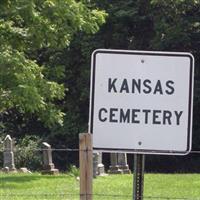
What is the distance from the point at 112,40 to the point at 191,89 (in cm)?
3474

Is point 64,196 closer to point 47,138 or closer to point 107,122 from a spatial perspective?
point 107,122

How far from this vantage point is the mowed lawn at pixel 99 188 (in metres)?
15.0

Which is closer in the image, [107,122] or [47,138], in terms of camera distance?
[107,122]

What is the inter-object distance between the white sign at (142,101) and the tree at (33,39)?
16998 millimetres

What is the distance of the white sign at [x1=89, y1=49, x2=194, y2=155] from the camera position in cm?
427

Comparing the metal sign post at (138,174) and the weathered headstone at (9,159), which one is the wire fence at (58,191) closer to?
the weathered headstone at (9,159)

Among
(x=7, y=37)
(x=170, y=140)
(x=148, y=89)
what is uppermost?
(x=7, y=37)

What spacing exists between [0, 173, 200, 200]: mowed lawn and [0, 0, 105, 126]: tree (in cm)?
270

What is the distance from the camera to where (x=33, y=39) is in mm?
23250

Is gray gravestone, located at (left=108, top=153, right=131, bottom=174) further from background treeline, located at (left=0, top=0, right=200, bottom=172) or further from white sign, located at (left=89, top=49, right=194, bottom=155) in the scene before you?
white sign, located at (left=89, top=49, right=194, bottom=155)

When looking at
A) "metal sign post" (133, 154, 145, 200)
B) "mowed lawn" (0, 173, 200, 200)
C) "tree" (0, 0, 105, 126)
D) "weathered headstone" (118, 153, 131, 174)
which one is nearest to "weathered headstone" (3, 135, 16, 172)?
"tree" (0, 0, 105, 126)

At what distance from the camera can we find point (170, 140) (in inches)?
169

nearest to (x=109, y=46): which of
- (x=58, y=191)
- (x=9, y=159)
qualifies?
(x=9, y=159)

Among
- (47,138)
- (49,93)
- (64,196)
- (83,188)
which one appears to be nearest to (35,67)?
(49,93)
